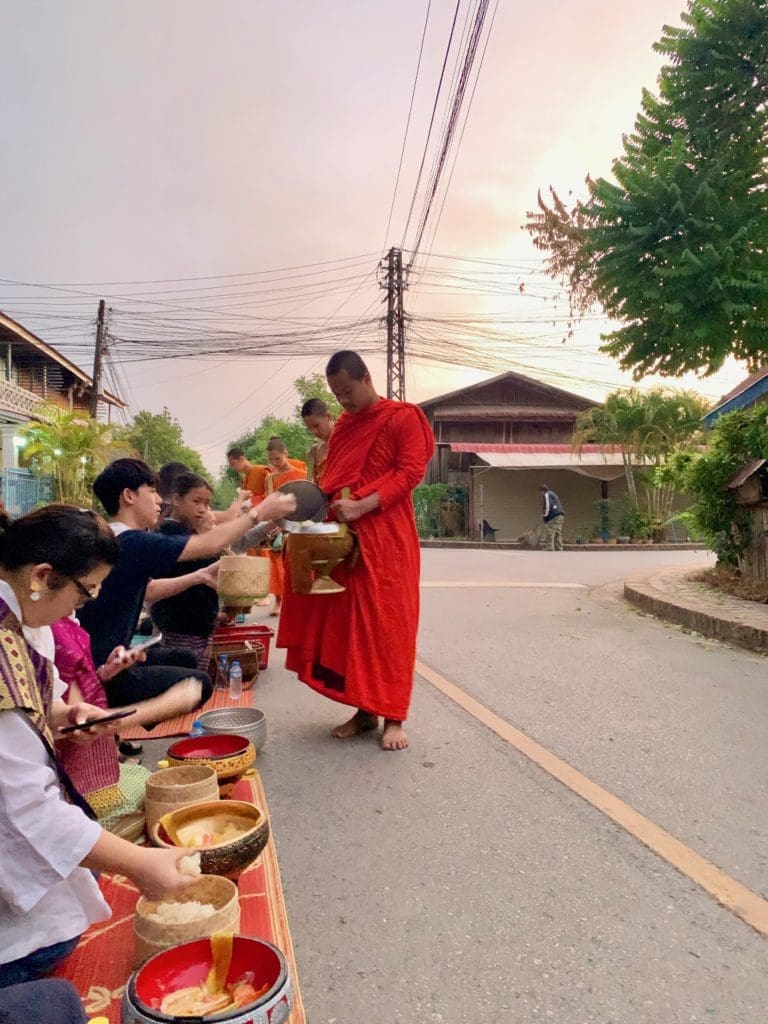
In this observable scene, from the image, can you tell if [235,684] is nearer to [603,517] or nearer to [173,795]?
[173,795]

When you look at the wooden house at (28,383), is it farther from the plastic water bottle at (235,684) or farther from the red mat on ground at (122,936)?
the red mat on ground at (122,936)

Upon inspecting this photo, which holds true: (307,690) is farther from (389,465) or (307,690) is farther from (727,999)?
(727,999)

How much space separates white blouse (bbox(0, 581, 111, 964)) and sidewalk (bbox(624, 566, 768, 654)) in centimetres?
577

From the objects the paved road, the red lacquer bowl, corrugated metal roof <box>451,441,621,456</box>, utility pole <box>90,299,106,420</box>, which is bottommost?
the paved road

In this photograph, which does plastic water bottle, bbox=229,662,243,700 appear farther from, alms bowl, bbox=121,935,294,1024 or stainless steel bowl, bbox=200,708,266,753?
alms bowl, bbox=121,935,294,1024

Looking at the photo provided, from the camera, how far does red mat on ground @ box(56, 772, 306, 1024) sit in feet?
5.34

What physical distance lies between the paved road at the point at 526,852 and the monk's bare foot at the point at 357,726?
0.11m

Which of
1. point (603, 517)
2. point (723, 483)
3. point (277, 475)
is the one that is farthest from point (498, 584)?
point (603, 517)

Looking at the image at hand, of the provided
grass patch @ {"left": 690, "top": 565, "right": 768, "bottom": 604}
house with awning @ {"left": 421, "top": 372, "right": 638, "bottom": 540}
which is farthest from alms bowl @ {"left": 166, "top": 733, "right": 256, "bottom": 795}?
house with awning @ {"left": 421, "top": 372, "right": 638, "bottom": 540}

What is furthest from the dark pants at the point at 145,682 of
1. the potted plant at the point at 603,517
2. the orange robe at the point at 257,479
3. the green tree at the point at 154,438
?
the green tree at the point at 154,438

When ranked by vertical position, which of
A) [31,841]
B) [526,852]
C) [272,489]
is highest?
[272,489]

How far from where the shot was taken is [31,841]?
4.67 feet

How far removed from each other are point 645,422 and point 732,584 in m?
12.9

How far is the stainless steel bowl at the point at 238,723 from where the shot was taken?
3322mm
